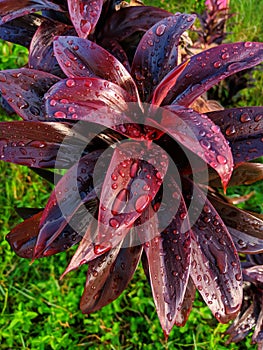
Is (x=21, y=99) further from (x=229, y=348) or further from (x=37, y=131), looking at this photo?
(x=229, y=348)

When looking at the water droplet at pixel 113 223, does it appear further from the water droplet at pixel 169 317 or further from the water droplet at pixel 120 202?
the water droplet at pixel 169 317

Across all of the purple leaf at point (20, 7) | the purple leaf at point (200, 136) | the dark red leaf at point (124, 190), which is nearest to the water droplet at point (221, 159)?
the purple leaf at point (200, 136)

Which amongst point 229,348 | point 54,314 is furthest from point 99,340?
point 229,348

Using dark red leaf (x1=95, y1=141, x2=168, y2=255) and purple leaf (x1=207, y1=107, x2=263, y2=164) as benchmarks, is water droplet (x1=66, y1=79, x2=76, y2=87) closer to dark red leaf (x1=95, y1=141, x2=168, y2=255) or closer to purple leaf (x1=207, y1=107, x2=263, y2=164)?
dark red leaf (x1=95, y1=141, x2=168, y2=255)

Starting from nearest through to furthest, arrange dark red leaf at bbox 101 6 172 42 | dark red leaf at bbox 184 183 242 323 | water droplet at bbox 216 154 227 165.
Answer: water droplet at bbox 216 154 227 165 → dark red leaf at bbox 184 183 242 323 → dark red leaf at bbox 101 6 172 42

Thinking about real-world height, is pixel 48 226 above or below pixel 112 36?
below

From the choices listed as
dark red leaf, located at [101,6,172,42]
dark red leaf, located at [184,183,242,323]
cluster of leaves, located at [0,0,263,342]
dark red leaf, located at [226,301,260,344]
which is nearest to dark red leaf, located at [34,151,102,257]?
cluster of leaves, located at [0,0,263,342]

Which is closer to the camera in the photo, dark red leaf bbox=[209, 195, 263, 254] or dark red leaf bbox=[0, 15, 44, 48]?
dark red leaf bbox=[209, 195, 263, 254]
